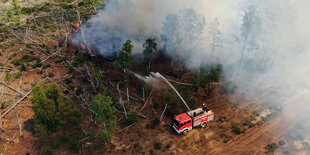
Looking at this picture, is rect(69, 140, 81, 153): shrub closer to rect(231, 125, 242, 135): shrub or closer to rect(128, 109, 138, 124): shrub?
rect(128, 109, 138, 124): shrub

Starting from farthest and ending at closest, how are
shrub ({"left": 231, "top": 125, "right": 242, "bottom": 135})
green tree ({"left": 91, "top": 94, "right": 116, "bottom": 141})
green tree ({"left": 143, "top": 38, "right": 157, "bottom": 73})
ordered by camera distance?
green tree ({"left": 143, "top": 38, "right": 157, "bottom": 73}) < shrub ({"left": 231, "top": 125, "right": 242, "bottom": 135}) < green tree ({"left": 91, "top": 94, "right": 116, "bottom": 141})

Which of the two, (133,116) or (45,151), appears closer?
(45,151)

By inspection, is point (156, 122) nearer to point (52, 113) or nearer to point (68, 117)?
point (68, 117)

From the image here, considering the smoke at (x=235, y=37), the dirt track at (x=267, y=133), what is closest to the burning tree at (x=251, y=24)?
the smoke at (x=235, y=37)

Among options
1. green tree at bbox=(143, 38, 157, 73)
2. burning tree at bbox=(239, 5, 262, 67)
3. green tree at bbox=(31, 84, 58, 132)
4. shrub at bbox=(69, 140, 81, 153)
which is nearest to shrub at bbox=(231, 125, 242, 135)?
burning tree at bbox=(239, 5, 262, 67)

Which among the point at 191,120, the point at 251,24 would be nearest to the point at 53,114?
the point at 191,120

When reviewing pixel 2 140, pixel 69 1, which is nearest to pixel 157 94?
pixel 2 140

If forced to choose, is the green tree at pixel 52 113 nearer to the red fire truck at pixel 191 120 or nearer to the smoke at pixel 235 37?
the red fire truck at pixel 191 120
